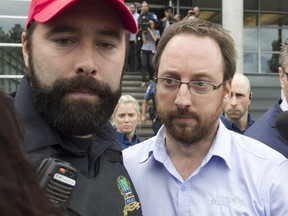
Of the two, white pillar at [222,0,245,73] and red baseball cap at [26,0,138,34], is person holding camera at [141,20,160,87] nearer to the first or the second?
white pillar at [222,0,245,73]

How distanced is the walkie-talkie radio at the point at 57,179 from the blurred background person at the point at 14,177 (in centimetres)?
41

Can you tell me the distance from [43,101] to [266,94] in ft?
44.1

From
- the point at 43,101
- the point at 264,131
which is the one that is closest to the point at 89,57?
the point at 43,101

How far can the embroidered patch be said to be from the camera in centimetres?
163

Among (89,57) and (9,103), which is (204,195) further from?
(9,103)

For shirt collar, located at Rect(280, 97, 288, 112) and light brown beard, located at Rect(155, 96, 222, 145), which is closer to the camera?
light brown beard, located at Rect(155, 96, 222, 145)

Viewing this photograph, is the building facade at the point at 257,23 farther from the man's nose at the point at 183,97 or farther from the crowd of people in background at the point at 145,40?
the man's nose at the point at 183,97

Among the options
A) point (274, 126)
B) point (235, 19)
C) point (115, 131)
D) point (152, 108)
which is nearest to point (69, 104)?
point (115, 131)

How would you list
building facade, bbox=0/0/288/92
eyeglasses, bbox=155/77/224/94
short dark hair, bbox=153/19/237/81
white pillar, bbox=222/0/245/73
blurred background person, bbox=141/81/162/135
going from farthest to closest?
1. building facade, bbox=0/0/288/92
2. white pillar, bbox=222/0/245/73
3. blurred background person, bbox=141/81/162/135
4. short dark hair, bbox=153/19/237/81
5. eyeglasses, bbox=155/77/224/94

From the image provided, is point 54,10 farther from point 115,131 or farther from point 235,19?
point 235,19

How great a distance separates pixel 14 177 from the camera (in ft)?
2.32

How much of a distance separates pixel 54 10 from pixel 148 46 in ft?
32.0

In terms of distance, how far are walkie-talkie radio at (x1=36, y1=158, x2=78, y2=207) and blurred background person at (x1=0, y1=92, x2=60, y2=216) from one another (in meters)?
0.41

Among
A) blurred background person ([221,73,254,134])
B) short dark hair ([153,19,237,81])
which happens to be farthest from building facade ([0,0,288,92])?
short dark hair ([153,19,237,81])
